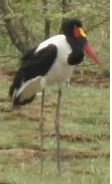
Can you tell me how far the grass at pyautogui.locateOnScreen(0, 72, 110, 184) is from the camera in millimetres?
5820

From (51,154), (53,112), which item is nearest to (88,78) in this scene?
(53,112)

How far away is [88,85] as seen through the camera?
1056 centimetres

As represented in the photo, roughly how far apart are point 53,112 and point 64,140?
1.32 meters

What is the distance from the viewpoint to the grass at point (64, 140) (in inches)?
229

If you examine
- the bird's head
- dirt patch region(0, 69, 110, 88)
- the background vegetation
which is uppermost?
Answer: the bird's head

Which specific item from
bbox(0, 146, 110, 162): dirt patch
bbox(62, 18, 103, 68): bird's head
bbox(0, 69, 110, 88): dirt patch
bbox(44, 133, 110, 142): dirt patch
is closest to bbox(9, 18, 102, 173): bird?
bbox(62, 18, 103, 68): bird's head

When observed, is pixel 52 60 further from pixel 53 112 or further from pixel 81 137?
pixel 53 112

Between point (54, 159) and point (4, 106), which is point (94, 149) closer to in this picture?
point (54, 159)

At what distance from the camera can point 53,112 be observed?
8.52 metres

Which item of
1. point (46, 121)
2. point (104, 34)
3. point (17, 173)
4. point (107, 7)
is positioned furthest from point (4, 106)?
point (104, 34)

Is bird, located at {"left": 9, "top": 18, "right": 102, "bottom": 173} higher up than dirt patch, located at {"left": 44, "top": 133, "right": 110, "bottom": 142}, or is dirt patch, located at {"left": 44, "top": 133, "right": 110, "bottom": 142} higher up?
bird, located at {"left": 9, "top": 18, "right": 102, "bottom": 173}

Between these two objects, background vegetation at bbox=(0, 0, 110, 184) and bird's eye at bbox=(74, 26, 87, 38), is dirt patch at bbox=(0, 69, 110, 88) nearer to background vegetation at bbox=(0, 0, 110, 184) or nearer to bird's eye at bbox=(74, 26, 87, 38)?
background vegetation at bbox=(0, 0, 110, 184)

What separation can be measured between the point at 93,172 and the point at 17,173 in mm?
622

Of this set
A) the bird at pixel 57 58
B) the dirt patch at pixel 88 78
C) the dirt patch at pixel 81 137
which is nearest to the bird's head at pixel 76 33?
the bird at pixel 57 58
